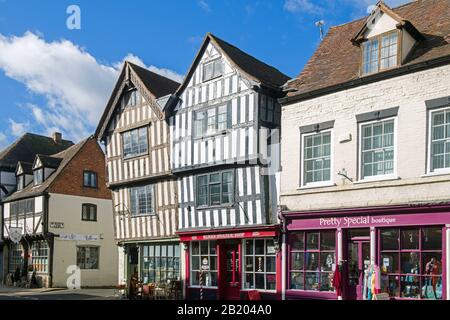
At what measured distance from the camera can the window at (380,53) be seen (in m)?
13.9

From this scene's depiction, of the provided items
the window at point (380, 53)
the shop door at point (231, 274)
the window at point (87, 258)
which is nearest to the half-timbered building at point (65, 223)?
the window at point (87, 258)

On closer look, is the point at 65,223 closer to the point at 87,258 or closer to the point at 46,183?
the point at 87,258

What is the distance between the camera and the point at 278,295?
1595cm

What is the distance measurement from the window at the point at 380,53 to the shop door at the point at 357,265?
469 centimetres

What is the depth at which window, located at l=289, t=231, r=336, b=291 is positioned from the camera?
1483cm

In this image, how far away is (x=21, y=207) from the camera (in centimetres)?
3189

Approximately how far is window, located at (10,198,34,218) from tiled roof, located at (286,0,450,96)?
66.2 ft

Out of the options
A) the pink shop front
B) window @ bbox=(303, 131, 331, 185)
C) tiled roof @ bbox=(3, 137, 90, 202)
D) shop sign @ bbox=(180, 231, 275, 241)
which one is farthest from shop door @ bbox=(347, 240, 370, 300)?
tiled roof @ bbox=(3, 137, 90, 202)

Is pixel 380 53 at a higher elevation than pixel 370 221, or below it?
higher

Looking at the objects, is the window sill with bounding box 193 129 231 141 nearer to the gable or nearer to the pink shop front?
the pink shop front

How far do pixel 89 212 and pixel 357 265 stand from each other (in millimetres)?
20617

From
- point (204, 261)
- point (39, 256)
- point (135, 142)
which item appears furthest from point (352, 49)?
point (39, 256)

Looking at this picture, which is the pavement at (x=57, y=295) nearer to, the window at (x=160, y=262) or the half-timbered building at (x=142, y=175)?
the half-timbered building at (x=142, y=175)
